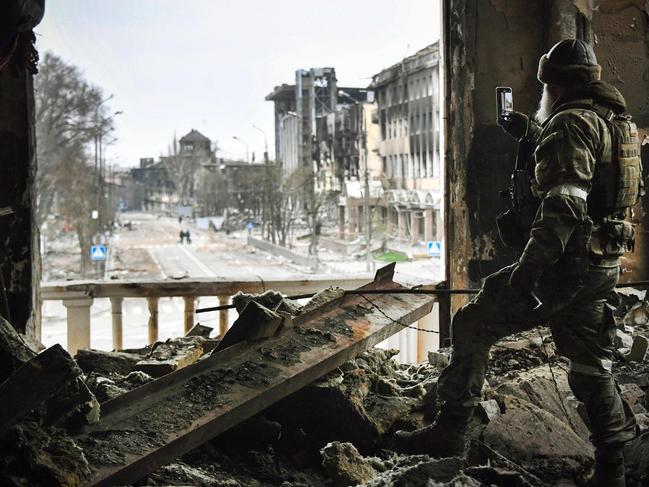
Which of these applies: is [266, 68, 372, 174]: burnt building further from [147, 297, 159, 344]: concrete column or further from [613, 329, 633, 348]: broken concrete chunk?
[613, 329, 633, 348]: broken concrete chunk

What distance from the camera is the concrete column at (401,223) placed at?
1467 centimetres

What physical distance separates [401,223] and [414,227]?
38 centimetres

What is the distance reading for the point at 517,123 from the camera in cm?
321

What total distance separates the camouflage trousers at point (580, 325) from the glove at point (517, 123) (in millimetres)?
655

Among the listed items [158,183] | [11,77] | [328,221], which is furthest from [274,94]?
[158,183]

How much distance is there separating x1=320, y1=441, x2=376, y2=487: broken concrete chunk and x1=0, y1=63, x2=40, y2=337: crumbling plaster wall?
2563 mm

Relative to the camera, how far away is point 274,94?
57.0ft

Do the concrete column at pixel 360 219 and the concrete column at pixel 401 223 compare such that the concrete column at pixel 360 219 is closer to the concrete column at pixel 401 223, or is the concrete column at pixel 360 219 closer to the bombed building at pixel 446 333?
the concrete column at pixel 401 223

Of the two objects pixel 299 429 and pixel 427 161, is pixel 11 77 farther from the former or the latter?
pixel 427 161

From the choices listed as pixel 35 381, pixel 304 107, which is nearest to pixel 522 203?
pixel 35 381

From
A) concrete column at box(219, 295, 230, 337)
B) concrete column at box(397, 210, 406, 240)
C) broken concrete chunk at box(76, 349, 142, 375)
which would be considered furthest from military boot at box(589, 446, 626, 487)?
concrete column at box(397, 210, 406, 240)

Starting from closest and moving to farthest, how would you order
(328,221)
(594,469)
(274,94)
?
(594,469), (274,94), (328,221)

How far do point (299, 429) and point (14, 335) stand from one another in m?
1.39

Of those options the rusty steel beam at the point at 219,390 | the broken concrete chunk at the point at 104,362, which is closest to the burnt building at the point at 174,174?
the broken concrete chunk at the point at 104,362
